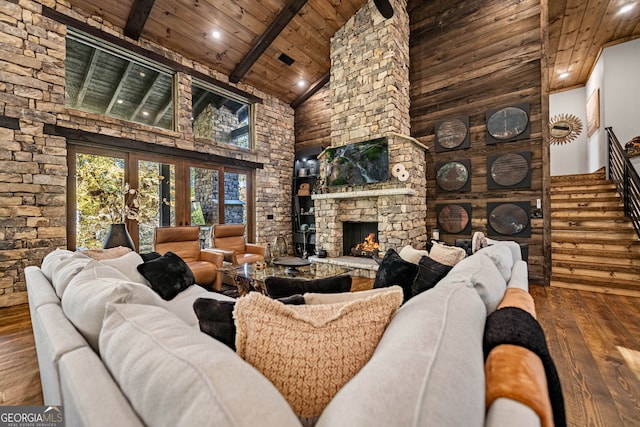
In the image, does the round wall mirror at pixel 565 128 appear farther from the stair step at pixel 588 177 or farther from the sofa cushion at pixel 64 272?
the sofa cushion at pixel 64 272

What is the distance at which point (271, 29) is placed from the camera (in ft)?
15.9

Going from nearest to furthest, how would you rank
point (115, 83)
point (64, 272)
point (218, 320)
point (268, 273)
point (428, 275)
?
point (218, 320), point (64, 272), point (428, 275), point (268, 273), point (115, 83)

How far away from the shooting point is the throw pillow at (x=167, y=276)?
2.18 meters

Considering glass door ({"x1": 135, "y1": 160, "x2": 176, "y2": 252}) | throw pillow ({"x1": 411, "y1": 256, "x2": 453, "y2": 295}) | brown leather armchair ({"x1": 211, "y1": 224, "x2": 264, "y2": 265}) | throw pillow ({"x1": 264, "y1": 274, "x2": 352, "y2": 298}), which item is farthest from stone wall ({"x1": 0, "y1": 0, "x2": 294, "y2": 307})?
throw pillow ({"x1": 411, "y1": 256, "x2": 453, "y2": 295})

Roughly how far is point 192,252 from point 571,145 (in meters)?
9.20

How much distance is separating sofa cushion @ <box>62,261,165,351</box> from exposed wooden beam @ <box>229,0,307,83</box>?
5.08m

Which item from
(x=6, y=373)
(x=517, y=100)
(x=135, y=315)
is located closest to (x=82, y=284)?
(x=135, y=315)

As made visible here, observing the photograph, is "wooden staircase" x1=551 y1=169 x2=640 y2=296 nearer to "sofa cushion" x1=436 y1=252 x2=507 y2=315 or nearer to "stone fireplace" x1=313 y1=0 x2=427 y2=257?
"stone fireplace" x1=313 y1=0 x2=427 y2=257

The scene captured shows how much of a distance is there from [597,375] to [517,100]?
12.6 ft

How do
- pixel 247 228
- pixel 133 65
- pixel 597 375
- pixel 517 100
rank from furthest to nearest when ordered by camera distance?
pixel 247 228, pixel 133 65, pixel 517 100, pixel 597 375

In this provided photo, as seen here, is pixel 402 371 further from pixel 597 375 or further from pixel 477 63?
pixel 477 63

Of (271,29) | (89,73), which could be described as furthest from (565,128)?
(89,73)

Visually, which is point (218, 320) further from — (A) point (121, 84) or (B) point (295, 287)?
(A) point (121, 84)

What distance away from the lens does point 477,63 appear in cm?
449
